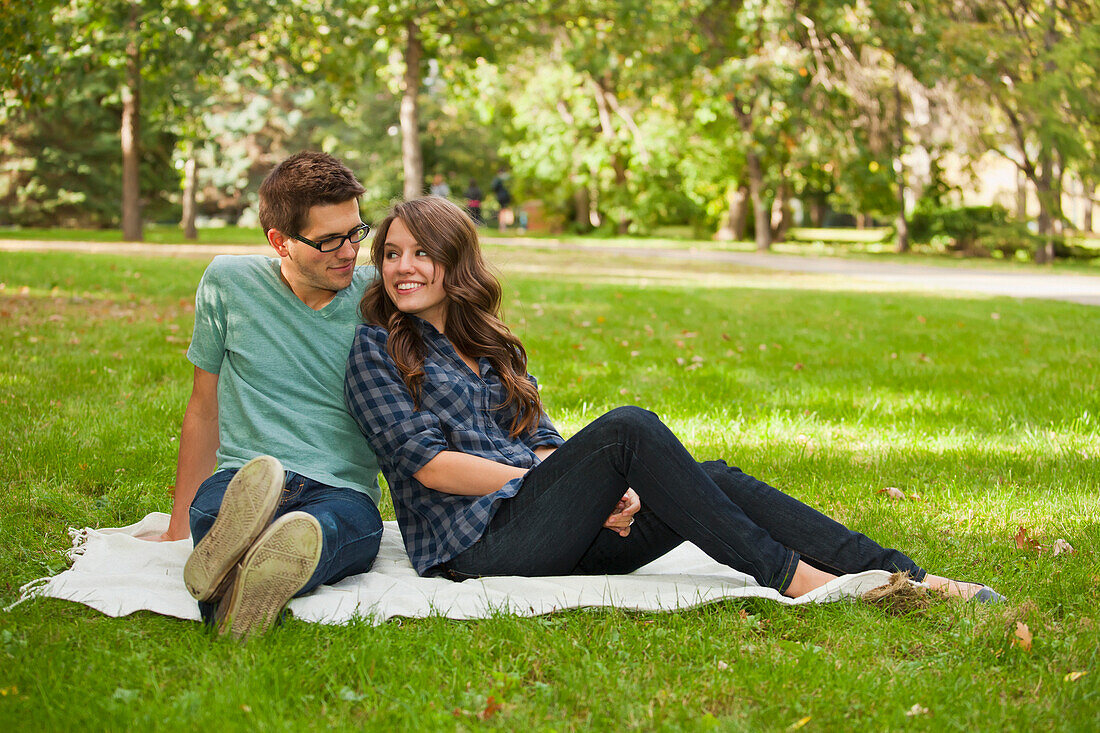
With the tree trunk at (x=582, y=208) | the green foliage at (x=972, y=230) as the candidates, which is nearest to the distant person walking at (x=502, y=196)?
the tree trunk at (x=582, y=208)

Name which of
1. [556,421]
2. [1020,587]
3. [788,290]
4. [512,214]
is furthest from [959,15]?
[1020,587]

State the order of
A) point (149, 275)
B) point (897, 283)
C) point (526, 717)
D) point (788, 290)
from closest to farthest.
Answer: point (526, 717) < point (149, 275) < point (788, 290) < point (897, 283)

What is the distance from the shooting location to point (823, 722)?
94.0 inches

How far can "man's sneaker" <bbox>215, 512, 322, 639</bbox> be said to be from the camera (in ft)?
8.58

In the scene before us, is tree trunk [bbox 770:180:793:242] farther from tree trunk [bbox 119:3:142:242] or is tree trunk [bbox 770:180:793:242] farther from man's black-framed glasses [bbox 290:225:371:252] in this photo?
man's black-framed glasses [bbox 290:225:371:252]

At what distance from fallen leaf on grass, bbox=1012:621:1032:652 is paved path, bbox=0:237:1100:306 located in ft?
36.7

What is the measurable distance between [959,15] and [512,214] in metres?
19.2

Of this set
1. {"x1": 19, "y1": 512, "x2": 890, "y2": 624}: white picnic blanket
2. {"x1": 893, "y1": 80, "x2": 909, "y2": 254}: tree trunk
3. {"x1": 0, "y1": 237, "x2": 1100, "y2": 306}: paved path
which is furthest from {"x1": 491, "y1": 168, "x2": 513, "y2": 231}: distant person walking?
{"x1": 19, "y1": 512, "x2": 890, "y2": 624}: white picnic blanket

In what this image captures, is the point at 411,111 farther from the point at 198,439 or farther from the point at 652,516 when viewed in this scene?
the point at 652,516

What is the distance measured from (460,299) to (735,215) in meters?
30.1

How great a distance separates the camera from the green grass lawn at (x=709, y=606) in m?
2.43

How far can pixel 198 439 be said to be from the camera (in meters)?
3.44

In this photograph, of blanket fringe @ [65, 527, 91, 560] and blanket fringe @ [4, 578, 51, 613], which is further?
blanket fringe @ [65, 527, 91, 560]

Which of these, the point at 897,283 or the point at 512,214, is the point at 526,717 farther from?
the point at 512,214
